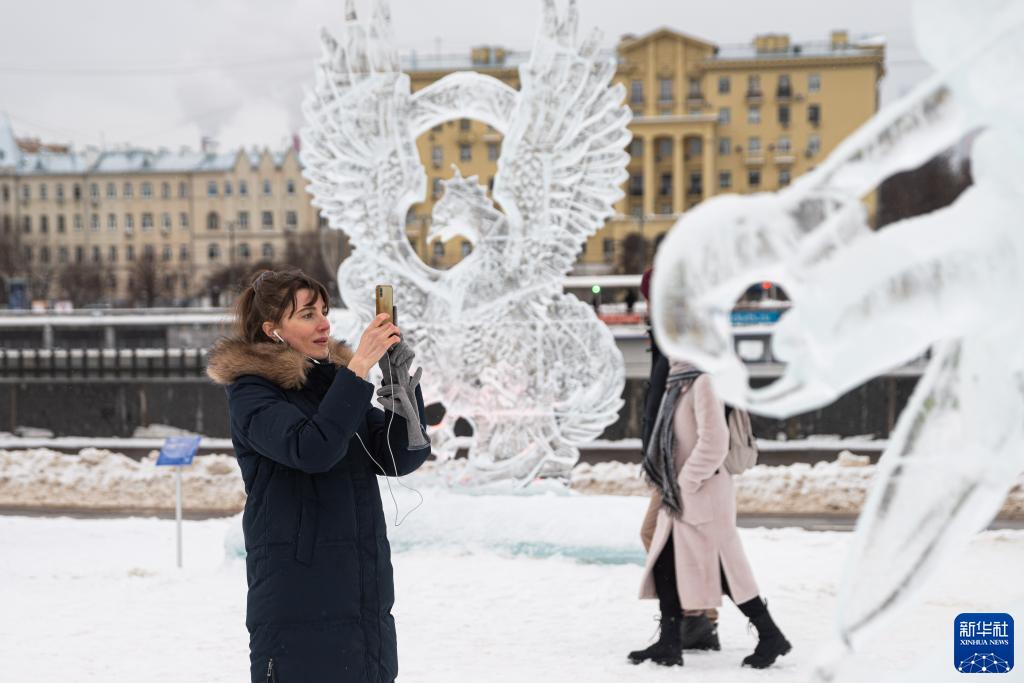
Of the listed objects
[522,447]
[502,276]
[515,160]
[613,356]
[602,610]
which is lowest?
[602,610]

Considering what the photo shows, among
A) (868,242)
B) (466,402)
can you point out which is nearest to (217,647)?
(466,402)

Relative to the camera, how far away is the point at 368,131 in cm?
790

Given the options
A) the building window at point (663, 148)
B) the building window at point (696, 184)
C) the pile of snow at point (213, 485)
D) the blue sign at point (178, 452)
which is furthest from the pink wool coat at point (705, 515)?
the building window at point (663, 148)

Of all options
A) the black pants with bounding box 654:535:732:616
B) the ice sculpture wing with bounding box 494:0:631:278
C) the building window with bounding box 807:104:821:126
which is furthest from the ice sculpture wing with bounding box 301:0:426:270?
the building window with bounding box 807:104:821:126

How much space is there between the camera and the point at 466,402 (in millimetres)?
7984

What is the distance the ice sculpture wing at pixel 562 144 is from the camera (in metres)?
7.69

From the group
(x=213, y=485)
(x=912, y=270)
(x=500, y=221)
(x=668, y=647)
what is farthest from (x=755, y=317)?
(x=912, y=270)

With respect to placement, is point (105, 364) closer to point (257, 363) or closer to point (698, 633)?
point (698, 633)

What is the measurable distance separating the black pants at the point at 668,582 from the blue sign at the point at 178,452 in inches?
123

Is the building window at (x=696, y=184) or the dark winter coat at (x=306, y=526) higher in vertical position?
the building window at (x=696, y=184)

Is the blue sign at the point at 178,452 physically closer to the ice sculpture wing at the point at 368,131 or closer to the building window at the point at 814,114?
the ice sculpture wing at the point at 368,131

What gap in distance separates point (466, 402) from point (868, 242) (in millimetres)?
6008

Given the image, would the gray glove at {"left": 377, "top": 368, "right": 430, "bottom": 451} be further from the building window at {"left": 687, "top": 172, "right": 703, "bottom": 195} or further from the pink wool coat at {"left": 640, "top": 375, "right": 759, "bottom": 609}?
the building window at {"left": 687, "top": 172, "right": 703, "bottom": 195}

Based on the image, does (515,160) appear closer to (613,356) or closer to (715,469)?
(613,356)
